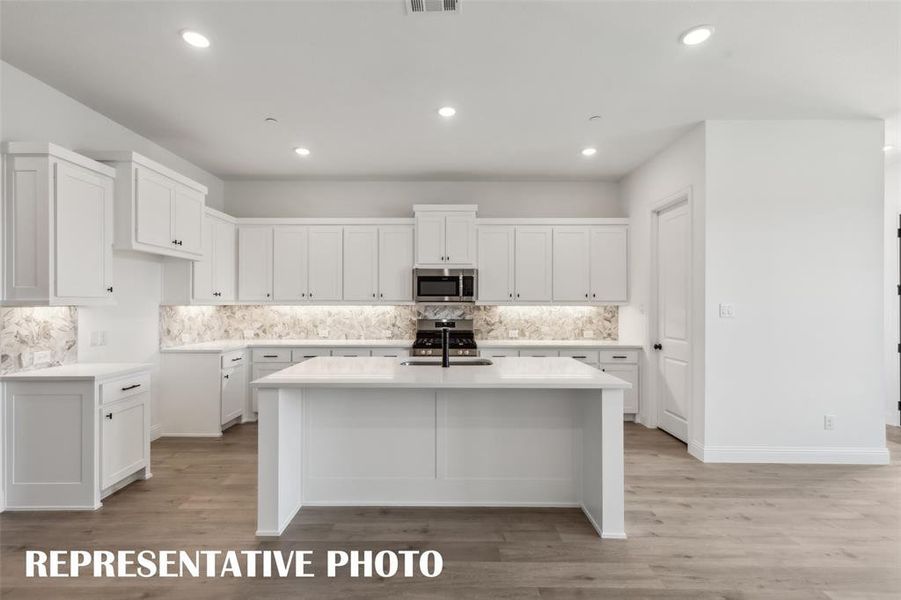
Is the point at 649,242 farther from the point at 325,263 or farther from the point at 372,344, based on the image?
the point at 325,263

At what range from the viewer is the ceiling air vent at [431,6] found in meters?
2.29

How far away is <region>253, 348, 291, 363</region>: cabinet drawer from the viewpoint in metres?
5.11

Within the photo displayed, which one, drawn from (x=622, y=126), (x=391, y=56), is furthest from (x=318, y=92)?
(x=622, y=126)

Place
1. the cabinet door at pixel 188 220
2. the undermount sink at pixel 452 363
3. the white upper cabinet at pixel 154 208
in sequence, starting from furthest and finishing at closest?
the cabinet door at pixel 188 220 < the white upper cabinet at pixel 154 208 < the undermount sink at pixel 452 363

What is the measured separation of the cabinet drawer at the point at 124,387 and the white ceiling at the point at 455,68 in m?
2.09

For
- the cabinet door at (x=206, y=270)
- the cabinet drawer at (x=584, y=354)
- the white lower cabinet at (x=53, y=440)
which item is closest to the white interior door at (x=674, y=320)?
the cabinet drawer at (x=584, y=354)

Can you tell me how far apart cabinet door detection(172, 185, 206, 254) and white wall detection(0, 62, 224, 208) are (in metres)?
0.58

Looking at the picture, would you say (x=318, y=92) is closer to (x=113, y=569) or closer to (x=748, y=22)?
(x=748, y=22)

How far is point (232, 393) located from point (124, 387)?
5.46 ft

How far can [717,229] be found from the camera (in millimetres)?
3812

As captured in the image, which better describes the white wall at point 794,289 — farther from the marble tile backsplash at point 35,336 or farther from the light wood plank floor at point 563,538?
the marble tile backsplash at point 35,336

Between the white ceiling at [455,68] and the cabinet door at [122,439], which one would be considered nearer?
the white ceiling at [455,68]

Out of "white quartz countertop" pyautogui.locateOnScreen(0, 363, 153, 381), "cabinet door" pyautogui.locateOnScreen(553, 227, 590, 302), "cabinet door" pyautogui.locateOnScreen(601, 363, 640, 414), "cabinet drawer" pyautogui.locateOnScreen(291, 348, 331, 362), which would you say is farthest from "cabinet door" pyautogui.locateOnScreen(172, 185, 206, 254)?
"cabinet door" pyautogui.locateOnScreen(601, 363, 640, 414)

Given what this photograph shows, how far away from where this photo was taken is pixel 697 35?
8.46 ft
